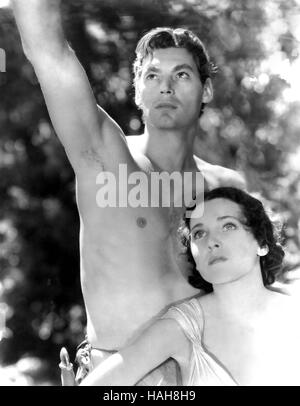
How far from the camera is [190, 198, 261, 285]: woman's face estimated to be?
2.63 m

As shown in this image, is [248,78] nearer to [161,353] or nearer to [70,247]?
[70,247]

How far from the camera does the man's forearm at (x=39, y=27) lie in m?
2.59

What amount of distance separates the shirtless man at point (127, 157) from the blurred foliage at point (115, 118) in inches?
2.7

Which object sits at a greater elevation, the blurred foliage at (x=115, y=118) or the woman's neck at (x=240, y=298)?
the blurred foliage at (x=115, y=118)

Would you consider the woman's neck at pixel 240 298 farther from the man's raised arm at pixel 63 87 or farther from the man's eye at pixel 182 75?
the man's eye at pixel 182 75

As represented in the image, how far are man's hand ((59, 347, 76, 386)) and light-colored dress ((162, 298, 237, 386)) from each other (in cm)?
47

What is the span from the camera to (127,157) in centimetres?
278

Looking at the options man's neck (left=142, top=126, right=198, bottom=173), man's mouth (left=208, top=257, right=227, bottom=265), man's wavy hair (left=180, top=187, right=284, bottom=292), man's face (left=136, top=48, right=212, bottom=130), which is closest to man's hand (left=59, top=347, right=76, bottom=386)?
man's wavy hair (left=180, top=187, right=284, bottom=292)

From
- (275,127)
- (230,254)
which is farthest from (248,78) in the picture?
(230,254)

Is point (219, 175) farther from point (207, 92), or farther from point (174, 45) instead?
point (174, 45)

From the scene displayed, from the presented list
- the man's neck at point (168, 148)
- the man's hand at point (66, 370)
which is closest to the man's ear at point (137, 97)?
the man's neck at point (168, 148)

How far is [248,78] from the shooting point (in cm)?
294

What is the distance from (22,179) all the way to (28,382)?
2.67ft

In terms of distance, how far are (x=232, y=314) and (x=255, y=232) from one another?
1.05 ft
